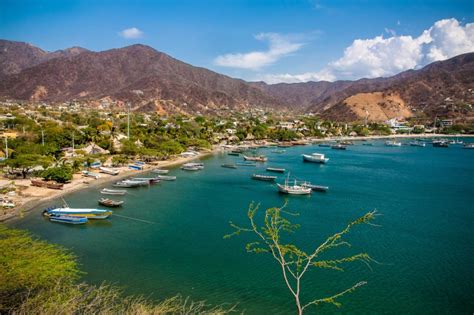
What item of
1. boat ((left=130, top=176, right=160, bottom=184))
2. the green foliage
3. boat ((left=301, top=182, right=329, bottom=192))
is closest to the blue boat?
the green foliage

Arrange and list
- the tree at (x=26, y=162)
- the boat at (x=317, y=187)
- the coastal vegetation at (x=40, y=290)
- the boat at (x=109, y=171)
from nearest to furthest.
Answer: the coastal vegetation at (x=40, y=290) → the tree at (x=26, y=162) → the boat at (x=317, y=187) → the boat at (x=109, y=171)

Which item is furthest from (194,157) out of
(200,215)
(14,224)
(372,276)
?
(372,276)

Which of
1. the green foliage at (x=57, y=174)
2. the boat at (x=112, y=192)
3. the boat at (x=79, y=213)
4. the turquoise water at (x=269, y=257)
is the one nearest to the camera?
the turquoise water at (x=269, y=257)

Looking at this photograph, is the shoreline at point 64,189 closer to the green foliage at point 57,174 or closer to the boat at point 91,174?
the boat at point 91,174

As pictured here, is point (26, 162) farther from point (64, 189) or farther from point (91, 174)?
point (91, 174)

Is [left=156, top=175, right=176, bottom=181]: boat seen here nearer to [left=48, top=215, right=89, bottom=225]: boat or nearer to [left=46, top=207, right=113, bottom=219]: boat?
[left=46, top=207, right=113, bottom=219]: boat

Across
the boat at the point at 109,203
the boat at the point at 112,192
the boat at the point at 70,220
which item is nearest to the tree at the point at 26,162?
the boat at the point at 112,192

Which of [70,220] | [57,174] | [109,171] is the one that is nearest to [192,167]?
[109,171]
